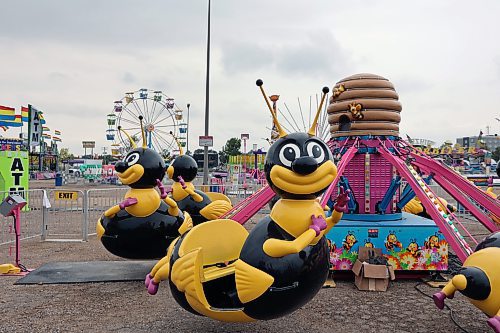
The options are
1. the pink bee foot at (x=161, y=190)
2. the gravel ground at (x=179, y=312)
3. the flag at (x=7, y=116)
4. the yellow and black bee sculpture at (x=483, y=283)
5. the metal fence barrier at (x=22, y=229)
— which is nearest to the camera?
the yellow and black bee sculpture at (x=483, y=283)

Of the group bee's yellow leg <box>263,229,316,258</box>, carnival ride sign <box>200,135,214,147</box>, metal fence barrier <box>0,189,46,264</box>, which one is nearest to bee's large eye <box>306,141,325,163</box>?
bee's yellow leg <box>263,229,316,258</box>

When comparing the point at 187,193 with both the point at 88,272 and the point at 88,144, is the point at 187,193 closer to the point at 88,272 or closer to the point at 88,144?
the point at 88,272

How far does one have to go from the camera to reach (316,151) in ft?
13.3

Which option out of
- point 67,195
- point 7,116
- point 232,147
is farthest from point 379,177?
point 232,147

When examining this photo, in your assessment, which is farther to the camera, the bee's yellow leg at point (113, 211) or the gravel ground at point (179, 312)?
the bee's yellow leg at point (113, 211)

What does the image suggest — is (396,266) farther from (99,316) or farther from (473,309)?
(99,316)

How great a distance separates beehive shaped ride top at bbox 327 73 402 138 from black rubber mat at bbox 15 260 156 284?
4.18 m

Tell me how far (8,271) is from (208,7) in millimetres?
11898

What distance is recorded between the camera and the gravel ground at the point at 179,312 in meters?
4.92

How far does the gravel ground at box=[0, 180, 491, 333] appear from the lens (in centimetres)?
492

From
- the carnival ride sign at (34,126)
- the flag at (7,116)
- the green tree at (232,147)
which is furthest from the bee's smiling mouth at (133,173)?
the green tree at (232,147)

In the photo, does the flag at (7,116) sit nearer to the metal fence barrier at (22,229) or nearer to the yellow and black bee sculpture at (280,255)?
the metal fence barrier at (22,229)

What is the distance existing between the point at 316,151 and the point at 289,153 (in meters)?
0.25

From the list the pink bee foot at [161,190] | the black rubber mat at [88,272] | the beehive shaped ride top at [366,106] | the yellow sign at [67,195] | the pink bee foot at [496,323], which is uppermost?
the beehive shaped ride top at [366,106]
